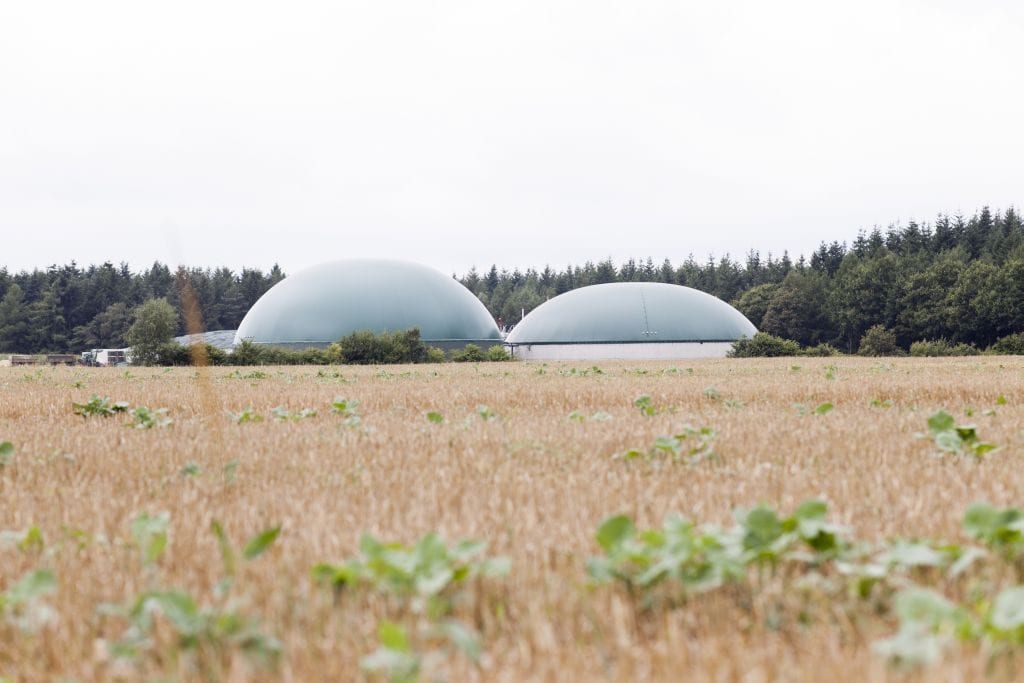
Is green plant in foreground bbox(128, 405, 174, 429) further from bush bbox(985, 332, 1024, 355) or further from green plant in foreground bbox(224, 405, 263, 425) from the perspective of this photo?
bush bbox(985, 332, 1024, 355)

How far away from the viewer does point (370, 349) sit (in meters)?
38.9

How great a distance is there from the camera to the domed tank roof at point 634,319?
58812mm

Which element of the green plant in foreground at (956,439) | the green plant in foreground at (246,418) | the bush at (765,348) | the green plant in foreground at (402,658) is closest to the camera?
the green plant in foreground at (402,658)

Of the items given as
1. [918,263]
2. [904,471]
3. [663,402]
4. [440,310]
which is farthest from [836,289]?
[904,471]

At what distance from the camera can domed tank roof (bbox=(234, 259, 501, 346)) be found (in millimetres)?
54125

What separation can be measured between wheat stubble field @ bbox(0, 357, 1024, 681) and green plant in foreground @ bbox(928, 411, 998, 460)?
4.7 inches

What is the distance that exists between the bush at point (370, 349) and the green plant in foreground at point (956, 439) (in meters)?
34.0

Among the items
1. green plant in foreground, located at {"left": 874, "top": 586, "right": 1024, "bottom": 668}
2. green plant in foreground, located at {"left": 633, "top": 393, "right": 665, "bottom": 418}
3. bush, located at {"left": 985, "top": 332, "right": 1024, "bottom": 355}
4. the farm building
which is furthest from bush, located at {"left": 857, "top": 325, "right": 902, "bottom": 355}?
green plant in foreground, located at {"left": 874, "top": 586, "right": 1024, "bottom": 668}

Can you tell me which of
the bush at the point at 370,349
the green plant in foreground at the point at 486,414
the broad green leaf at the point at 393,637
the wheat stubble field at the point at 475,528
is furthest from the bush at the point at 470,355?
the broad green leaf at the point at 393,637

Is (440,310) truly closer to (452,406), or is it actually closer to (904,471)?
(452,406)

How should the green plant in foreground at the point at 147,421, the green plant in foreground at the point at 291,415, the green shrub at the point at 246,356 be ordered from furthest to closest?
1. the green shrub at the point at 246,356
2. the green plant in foreground at the point at 291,415
3. the green plant in foreground at the point at 147,421

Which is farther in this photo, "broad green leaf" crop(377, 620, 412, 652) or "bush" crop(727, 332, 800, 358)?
"bush" crop(727, 332, 800, 358)

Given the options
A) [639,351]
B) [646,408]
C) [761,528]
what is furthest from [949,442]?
[639,351]

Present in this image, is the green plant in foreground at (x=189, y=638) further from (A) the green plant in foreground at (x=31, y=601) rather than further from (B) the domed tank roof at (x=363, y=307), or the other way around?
(B) the domed tank roof at (x=363, y=307)
